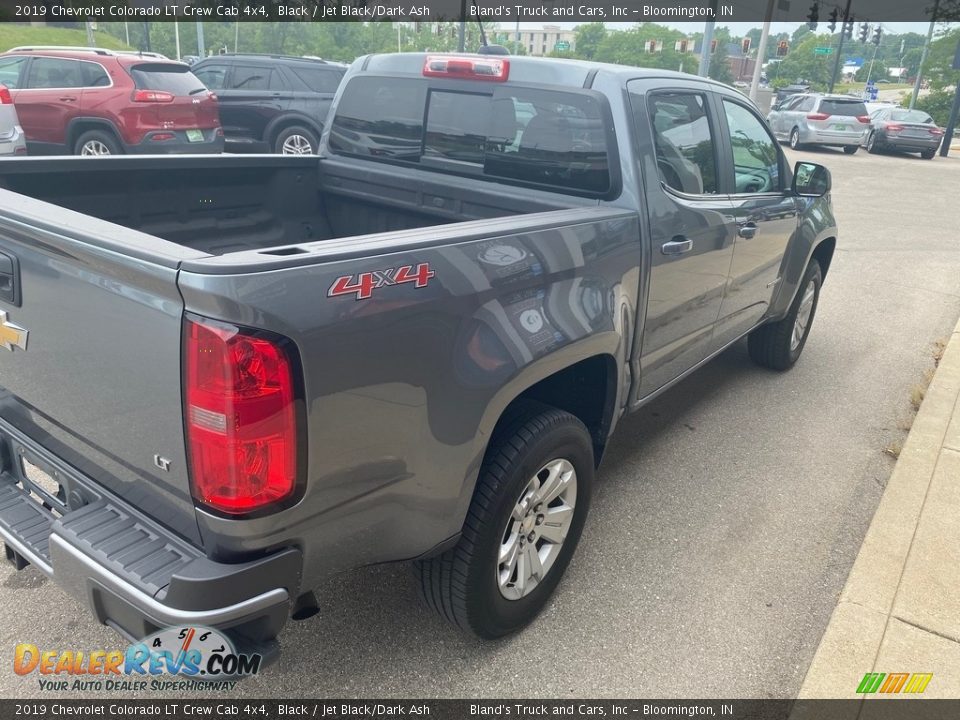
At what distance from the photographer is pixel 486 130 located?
339cm

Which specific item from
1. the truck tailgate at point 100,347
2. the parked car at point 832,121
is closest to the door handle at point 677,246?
the truck tailgate at point 100,347

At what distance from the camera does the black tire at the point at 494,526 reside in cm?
243

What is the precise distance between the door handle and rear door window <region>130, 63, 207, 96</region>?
31.0 ft

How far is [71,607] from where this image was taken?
110 inches

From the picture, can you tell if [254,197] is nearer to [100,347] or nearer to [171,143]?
[100,347]

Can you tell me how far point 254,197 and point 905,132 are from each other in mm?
24960

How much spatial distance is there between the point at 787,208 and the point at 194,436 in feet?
12.3

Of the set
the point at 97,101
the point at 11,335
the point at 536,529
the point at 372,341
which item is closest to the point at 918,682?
the point at 536,529

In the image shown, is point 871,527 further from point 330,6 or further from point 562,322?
point 330,6

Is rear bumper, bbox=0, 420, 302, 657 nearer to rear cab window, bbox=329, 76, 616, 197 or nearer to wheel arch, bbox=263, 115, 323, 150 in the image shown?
rear cab window, bbox=329, 76, 616, 197

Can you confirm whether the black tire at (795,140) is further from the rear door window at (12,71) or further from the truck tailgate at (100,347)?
the truck tailgate at (100,347)

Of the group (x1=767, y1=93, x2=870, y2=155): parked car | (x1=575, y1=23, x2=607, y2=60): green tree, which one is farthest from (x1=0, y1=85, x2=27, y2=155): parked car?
(x1=575, y1=23, x2=607, y2=60): green tree

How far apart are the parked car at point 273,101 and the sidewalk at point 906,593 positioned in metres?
10.6

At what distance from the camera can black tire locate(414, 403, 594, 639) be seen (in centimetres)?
243
